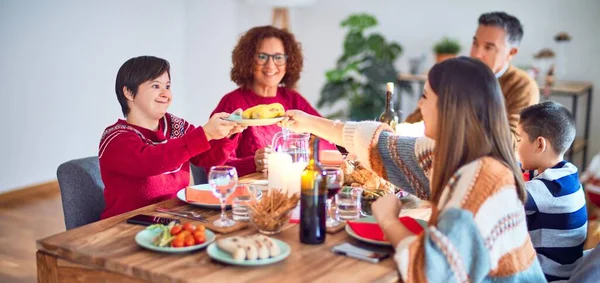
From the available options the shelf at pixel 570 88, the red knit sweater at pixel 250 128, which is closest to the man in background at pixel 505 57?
the red knit sweater at pixel 250 128

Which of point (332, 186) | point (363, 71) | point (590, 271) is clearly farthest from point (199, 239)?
point (363, 71)

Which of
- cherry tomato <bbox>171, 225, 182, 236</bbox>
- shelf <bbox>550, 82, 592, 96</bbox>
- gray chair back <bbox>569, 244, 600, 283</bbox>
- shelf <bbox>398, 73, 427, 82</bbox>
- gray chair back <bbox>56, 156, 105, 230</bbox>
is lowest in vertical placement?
gray chair back <bbox>569, 244, 600, 283</bbox>

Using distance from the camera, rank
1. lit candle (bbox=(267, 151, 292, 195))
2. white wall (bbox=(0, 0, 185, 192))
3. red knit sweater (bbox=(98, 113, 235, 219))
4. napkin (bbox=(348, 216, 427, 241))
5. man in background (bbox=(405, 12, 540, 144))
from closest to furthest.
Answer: napkin (bbox=(348, 216, 427, 241)) → lit candle (bbox=(267, 151, 292, 195)) → red knit sweater (bbox=(98, 113, 235, 219)) → man in background (bbox=(405, 12, 540, 144)) → white wall (bbox=(0, 0, 185, 192))

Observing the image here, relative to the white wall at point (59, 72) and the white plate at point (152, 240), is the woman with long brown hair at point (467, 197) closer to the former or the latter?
the white plate at point (152, 240)

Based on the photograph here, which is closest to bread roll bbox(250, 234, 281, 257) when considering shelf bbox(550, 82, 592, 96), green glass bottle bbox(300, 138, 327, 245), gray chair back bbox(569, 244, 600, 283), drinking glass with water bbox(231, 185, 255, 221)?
green glass bottle bbox(300, 138, 327, 245)

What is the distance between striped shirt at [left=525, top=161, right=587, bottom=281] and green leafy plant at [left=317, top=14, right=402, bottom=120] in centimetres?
341

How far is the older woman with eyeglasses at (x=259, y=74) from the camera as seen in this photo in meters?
3.16

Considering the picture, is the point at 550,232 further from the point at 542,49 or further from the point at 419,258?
the point at 542,49

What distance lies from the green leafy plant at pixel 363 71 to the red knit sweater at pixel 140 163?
336 cm

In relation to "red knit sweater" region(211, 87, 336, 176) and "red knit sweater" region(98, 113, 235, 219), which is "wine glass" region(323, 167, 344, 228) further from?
"red knit sweater" region(211, 87, 336, 176)

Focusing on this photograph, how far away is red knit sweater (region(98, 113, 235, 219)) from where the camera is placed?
89.3 inches

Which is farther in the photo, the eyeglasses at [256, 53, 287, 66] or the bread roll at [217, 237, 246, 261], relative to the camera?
the eyeglasses at [256, 53, 287, 66]

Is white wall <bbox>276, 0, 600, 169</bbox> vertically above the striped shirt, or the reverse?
white wall <bbox>276, 0, 600, 169</bbox>

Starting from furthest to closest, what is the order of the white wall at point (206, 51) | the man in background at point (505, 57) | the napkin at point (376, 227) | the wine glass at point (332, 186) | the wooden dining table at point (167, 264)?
the white wall at point (206, 51) → the man in background at point (505, 57) → the wine glass at point (332, 186) → the napkin at point (376, 227) → the wooden dining table at point (167, 264)
